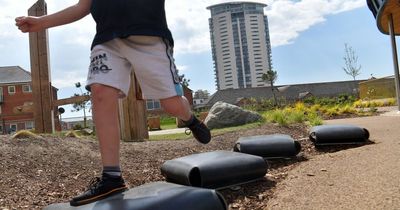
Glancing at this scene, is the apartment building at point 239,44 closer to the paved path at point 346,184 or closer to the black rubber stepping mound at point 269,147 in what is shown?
the black rubber stepping mound at point 269,147

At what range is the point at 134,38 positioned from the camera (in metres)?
2.70

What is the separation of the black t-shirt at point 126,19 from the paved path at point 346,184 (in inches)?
51.6

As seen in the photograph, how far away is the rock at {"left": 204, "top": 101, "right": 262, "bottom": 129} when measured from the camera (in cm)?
1204

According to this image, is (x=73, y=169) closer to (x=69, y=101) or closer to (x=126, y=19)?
(x=126, y=19)

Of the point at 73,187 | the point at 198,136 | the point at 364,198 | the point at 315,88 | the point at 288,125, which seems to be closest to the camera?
the point at 364,198

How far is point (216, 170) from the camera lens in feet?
11.2

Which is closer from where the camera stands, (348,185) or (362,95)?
(348,185)

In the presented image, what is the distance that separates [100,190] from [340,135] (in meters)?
3.75

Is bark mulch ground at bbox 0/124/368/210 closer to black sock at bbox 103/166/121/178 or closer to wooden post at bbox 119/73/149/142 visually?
black sock at bbox 103/166/121/178

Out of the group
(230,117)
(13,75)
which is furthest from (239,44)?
(230,117)

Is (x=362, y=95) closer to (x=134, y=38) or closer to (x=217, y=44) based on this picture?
(x=134, y=38)

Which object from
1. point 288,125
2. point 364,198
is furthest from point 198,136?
point 288,125

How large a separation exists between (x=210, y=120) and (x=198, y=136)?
902 cm

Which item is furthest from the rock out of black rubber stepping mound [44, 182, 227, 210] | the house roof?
the house roof
